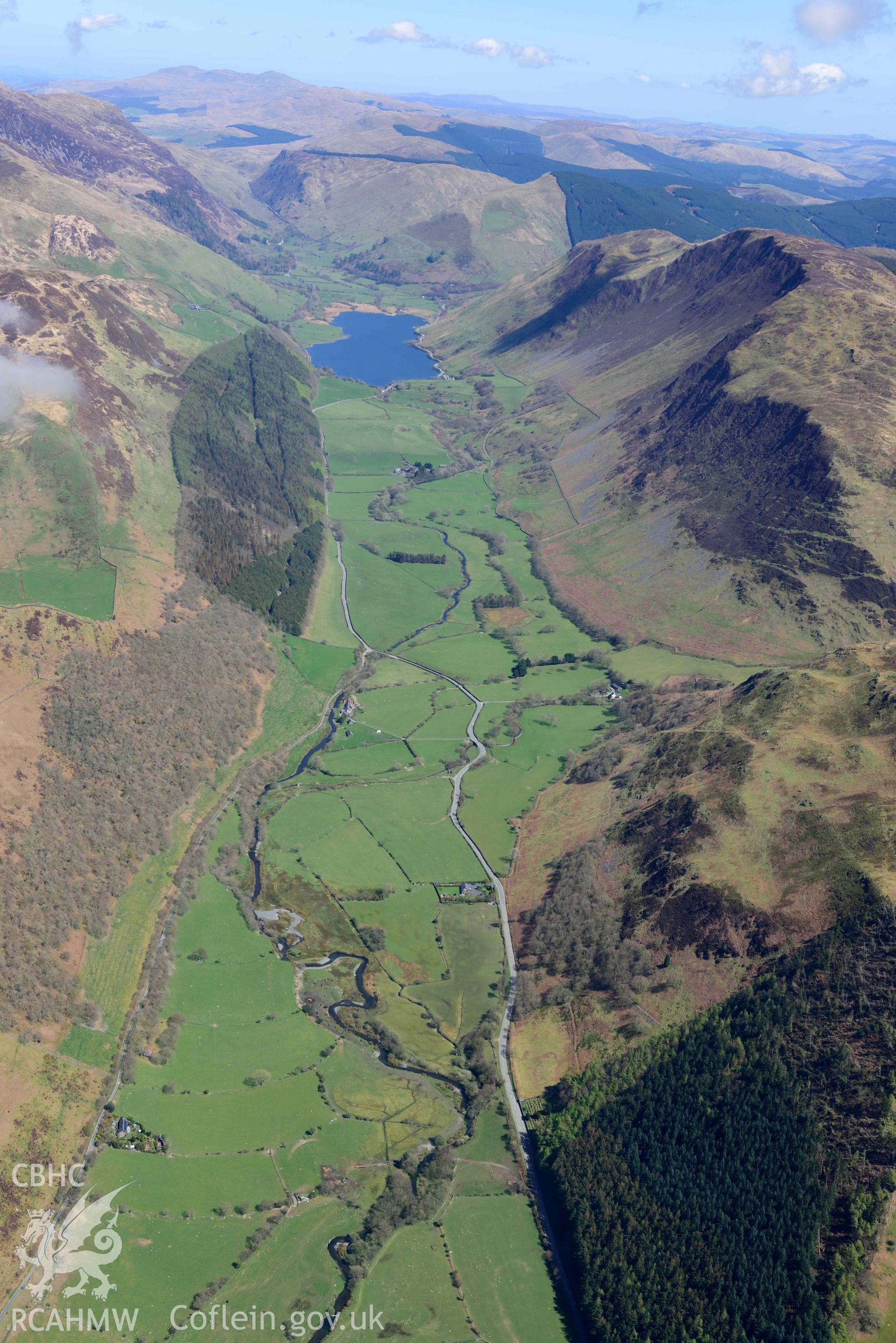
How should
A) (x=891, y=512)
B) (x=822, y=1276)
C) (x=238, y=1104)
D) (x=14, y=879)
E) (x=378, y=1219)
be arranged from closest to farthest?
(x=822, y=1276)
(x=378, y=1219)
(x=238, y=1104)
(x=14, y=879)
(x=891, y=512)

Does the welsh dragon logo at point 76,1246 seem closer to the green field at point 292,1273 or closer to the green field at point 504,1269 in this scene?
the green field at point 292,1273

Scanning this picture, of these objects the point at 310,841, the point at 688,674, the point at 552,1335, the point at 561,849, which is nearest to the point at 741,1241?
the point at 552,1335

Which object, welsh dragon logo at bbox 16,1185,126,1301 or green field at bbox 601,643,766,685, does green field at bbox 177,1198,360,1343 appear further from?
green field at bbox 601,643,766,685

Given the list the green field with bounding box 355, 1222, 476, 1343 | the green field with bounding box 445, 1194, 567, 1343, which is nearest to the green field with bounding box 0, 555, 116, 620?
the green field with bounding box 355, 1222, 476, 1343

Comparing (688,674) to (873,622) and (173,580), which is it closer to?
(873,622)

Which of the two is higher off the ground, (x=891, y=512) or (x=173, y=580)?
(x=891, y=512)

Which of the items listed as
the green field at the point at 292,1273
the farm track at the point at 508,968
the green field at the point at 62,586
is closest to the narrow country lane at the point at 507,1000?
the farm track at the point at 508,968

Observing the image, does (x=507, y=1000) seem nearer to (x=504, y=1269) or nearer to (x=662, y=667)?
(x=504, y=1269)

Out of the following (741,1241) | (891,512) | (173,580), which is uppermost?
(891,512)

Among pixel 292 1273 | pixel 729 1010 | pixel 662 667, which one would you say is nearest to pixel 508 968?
pixel 729 1010
